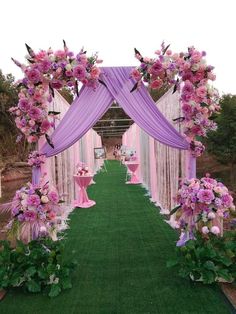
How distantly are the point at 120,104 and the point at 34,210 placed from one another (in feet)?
5.71

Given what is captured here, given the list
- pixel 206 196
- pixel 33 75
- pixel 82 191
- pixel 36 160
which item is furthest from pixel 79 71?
pixel 82 191

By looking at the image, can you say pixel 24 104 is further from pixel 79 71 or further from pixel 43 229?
pixel 43 229

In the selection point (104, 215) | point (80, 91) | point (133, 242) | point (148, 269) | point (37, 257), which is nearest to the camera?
point (37, 257)

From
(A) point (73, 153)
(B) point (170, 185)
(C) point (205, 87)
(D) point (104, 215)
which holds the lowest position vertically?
(D) point (104, 215)

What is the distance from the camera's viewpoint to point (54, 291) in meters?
3.48

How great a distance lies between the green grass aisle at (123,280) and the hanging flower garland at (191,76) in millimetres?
1752

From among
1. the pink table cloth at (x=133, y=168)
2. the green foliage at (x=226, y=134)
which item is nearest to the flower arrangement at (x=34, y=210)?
the pink table cloth at (x=133, y=168)

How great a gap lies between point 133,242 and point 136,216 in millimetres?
Answer: 1722

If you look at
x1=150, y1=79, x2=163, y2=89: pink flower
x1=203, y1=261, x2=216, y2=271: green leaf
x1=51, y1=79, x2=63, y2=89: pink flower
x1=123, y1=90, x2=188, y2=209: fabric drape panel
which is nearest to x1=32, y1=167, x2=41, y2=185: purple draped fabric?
x1=51, y1=79, x2=63, y2=89: pink flower

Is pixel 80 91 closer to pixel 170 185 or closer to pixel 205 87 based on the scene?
pixel 205 87

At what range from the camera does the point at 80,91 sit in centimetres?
463

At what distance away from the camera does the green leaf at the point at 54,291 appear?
11.3 feet

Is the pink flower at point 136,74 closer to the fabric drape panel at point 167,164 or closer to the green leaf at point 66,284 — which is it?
the fabric drape panel at point 167,164

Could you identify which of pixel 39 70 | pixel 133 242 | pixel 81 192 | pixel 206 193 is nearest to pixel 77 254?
pixel 133 242
